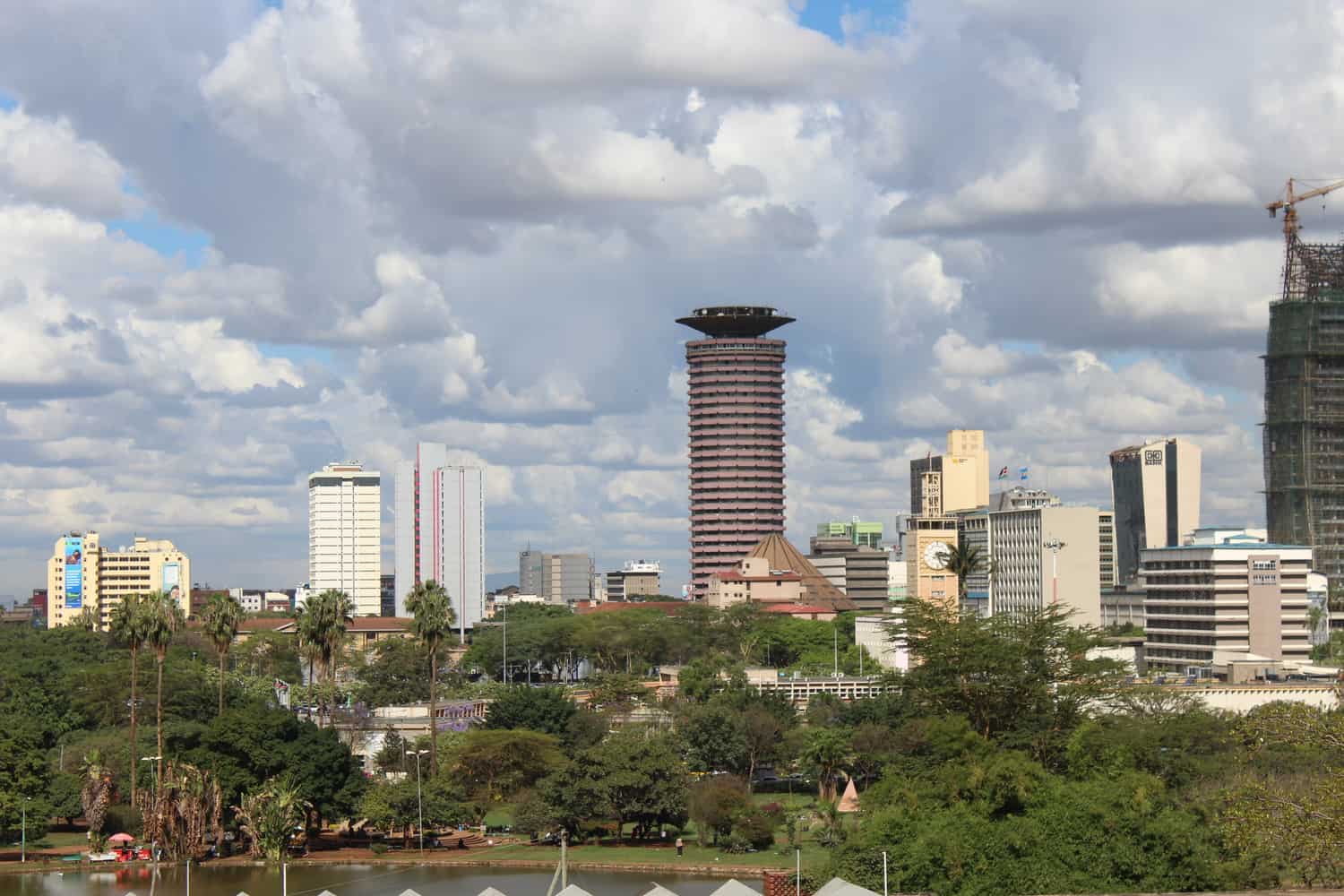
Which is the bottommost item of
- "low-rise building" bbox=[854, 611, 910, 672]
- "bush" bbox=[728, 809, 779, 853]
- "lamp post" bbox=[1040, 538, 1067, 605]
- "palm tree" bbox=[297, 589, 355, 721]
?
"bush" bbox=[728, 809, 779, 853]

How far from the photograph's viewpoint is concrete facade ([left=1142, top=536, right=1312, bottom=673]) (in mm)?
150500

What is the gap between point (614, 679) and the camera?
463ft

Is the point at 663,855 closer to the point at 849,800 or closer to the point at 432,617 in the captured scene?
the point at 849,800

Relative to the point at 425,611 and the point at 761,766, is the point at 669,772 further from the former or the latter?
the point at 761,766

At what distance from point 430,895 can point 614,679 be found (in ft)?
223

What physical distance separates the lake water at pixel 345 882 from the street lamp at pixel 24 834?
137 inches

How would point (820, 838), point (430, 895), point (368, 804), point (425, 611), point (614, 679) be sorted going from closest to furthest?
point (430, 895) < point (820, 838) < point (368, 804) < point (425, 611) < point (614, 679)

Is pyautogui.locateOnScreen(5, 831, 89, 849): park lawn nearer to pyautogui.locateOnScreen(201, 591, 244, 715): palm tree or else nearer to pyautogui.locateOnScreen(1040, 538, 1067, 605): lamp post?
pyautogui.locateOnScreen(201, 591, 244, 715): palm tree

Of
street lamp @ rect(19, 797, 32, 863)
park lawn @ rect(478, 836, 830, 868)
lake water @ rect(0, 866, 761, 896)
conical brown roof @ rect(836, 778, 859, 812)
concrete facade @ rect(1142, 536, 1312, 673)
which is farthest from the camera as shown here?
concrete facade @ rect(1142, 536, 1312, 673)

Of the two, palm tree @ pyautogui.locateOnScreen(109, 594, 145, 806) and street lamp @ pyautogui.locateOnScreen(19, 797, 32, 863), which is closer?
street lamp @ pyautogui.locateOnScreen(19, 797, 32, 863)

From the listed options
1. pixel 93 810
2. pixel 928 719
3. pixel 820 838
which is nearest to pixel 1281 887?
pixel 928 719

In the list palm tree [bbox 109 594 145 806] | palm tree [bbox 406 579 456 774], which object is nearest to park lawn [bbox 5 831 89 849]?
palm tree [bbox 109 594 145 806]

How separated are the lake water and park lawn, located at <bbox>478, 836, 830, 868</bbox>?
2438mm

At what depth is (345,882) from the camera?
7825 centimetres
